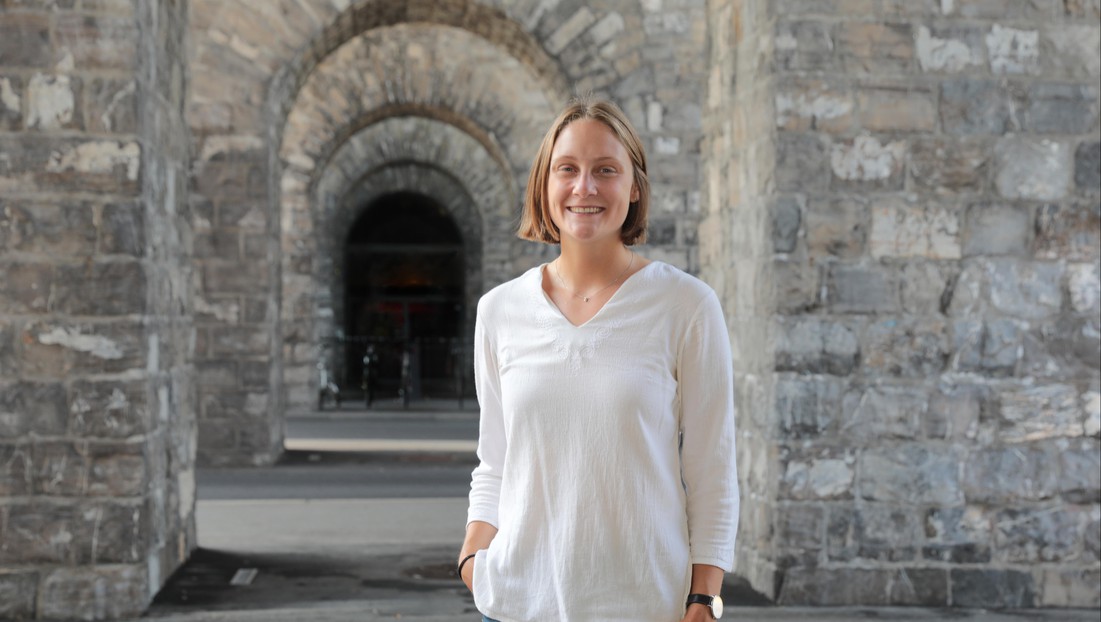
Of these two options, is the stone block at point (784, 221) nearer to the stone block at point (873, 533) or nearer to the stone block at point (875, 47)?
the stone block at point (875, 47)

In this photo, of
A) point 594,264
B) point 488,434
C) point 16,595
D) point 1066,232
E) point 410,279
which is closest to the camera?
point 594,264

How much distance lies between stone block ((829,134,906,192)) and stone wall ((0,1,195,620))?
2502 millimetres

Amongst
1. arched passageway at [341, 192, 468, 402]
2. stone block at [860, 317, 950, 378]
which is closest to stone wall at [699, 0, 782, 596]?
stone block at [860, 317, 950, 378]

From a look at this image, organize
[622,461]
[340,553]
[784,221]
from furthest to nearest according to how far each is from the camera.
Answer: [340,553]
[784,221]
[622,461]

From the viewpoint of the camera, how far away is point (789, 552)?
4496 millimetres

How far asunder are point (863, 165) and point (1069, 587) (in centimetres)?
173

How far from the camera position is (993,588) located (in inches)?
178

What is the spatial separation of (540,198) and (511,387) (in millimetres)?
315

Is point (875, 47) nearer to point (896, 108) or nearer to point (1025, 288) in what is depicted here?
point (896, 108)

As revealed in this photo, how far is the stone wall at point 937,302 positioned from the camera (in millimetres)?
4492

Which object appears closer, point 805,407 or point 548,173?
point 548,173

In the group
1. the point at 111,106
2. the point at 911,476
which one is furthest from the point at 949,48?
the point at 111,106

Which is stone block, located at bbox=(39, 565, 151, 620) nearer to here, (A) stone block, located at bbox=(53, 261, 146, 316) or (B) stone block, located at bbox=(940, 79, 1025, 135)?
(A) stone block, located at bbox=(53, 261, 146, 316)

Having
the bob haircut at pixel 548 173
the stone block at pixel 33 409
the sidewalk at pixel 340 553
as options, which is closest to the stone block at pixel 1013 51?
the sidewalk at pixel 340 553
